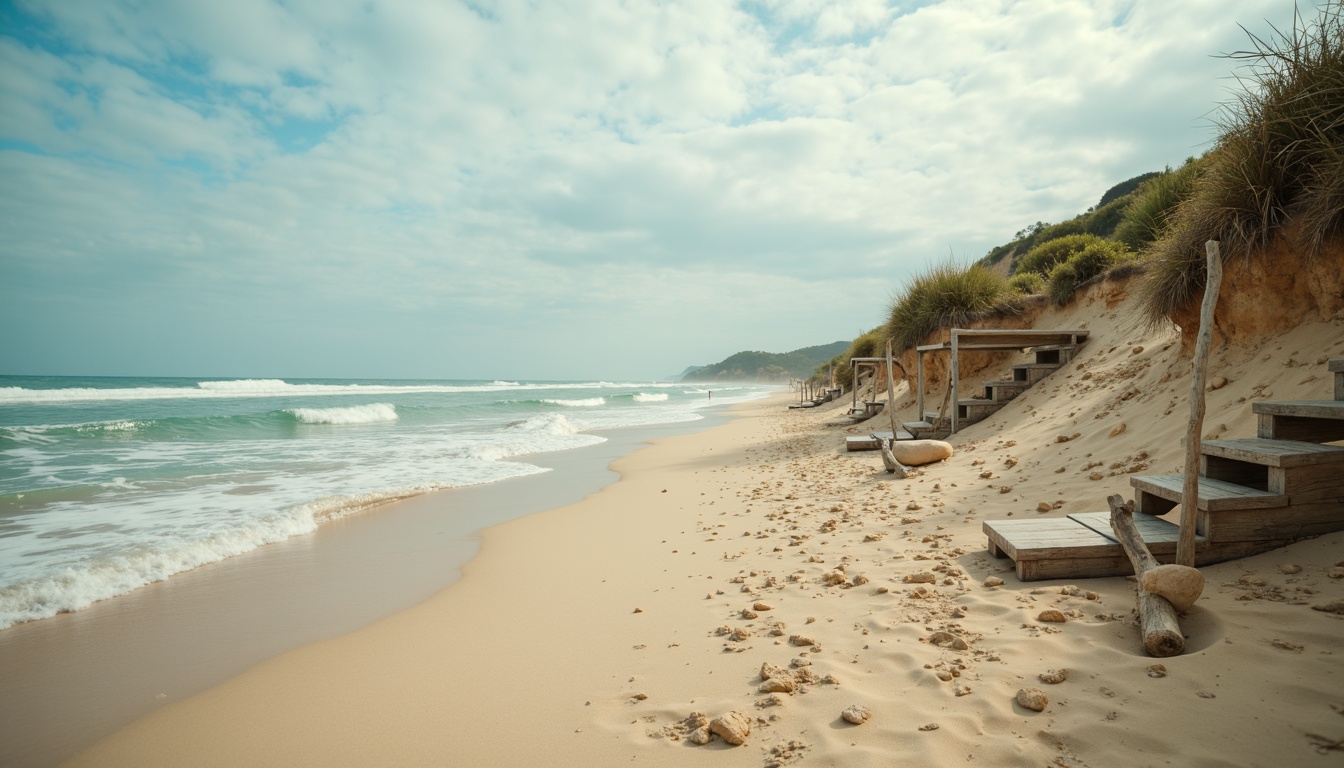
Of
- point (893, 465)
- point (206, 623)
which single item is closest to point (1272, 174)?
point (893, 465)

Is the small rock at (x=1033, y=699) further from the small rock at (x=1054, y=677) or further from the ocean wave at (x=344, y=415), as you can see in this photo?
the ocean wave at (x=344, y=415)

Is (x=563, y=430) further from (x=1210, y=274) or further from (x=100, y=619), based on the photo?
(x=1210, y=274)

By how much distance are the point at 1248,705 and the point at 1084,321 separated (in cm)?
1325

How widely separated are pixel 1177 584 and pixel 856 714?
185cm

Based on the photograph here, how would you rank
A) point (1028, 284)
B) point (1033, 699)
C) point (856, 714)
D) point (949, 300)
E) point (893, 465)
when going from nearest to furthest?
point (1033, 699), point (856, 714), point (893, 465), point (949, 300), point (1028, 284)

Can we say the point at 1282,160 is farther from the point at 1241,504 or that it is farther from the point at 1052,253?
the point at 1052,253

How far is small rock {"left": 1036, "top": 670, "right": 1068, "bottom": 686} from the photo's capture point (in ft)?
9.02

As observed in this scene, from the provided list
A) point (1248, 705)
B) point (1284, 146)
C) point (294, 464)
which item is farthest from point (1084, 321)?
point (294, 464)

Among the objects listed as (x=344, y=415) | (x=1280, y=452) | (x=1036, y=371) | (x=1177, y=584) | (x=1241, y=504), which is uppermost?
(x=1036, y=371)

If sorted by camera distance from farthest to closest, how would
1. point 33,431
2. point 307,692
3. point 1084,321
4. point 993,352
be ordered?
point 33,431, point 993,352, point 1084,321, point 307,692

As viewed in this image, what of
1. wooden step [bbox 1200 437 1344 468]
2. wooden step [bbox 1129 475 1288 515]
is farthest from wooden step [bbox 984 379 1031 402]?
wooden step [bbox 1200 437 1344 468]

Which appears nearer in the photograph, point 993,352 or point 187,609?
point 187,609

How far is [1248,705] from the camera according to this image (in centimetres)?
234

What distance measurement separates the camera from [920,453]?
30.1 feet
